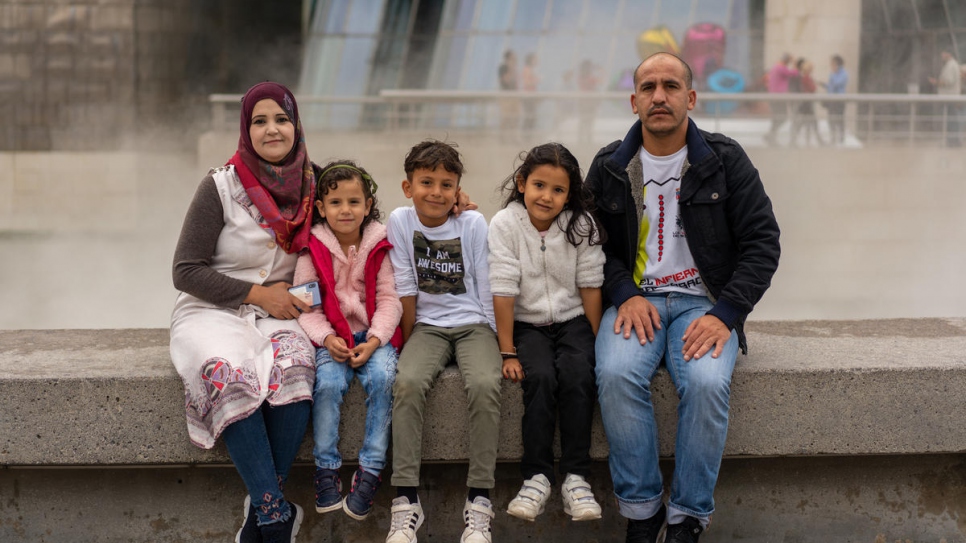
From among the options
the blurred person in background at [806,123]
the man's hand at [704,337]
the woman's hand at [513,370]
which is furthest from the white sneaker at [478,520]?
the blurred person in background at [806,123]

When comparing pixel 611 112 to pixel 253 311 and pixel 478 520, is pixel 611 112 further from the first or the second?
pixel 478 520

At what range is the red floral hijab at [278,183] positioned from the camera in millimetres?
2969

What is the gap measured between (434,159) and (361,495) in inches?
40.2

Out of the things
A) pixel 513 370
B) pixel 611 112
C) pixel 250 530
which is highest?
pixel 611 112

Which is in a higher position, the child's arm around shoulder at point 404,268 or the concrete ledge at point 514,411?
the child's arm around shoulder at point 404,268

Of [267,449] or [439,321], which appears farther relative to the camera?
[439,321]

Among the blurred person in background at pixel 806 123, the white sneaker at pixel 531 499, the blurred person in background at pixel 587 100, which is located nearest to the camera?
the white sneaker at pixel 531 499

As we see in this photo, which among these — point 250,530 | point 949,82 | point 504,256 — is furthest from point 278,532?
point 949,82

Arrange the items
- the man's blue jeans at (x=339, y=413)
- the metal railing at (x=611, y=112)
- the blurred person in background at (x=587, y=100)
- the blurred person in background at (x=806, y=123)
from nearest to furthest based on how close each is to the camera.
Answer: the man's blue jeans at (x=339, y=413) < the blurred person in background at (x=806, y=123) < the metal railing at (x=611, y=112) < the blurred person in background at (x=587, y=100)

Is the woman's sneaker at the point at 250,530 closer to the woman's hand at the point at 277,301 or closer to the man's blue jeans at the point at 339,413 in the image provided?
the man's blue jeans at the point at 339,413

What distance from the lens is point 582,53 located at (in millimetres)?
15008

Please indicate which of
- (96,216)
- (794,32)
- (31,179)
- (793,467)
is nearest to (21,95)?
(31,179)

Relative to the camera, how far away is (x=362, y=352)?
281cm

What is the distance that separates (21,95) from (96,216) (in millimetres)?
3571
